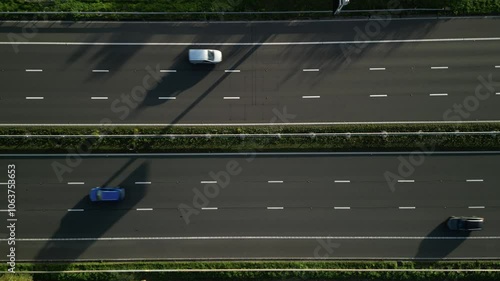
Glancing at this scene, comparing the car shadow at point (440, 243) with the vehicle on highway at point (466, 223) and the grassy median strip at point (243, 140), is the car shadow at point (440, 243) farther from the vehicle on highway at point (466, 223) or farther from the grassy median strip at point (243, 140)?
the grassy median strip at point (243, 140)

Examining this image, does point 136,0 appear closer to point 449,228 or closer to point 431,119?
point 431,119

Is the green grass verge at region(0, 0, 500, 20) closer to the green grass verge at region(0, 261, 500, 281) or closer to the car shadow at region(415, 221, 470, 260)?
the car shadow at region(415, 221, 470, 260)

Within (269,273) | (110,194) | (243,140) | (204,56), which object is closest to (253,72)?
(204,56)

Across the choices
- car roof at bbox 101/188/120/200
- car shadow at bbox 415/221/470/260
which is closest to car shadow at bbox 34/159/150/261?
car roof at bbox 101/188/120/200

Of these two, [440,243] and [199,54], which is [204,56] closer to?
[199,54]

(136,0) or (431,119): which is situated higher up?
(136,0)

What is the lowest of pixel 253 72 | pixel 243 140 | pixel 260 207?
pixel 260 207

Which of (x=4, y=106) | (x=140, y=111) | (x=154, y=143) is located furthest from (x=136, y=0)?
(x=4, y=106)
